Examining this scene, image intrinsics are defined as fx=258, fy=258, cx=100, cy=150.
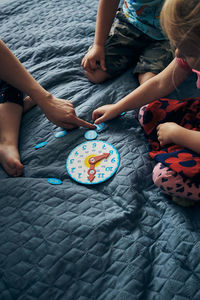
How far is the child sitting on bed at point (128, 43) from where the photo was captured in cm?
90

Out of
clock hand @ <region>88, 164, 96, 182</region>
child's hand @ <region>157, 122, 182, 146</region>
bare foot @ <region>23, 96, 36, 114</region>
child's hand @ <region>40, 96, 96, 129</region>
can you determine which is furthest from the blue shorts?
child's hand @ <region>157, 122, 182, 146</region>

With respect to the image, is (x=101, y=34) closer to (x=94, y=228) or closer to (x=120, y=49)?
(x=120, y=49)

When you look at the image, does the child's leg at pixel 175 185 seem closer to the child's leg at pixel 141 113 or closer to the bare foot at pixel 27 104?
the child's leg at pixel 141 113

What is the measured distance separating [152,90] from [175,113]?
0.10 meters

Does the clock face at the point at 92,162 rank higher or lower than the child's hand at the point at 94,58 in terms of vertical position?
lower

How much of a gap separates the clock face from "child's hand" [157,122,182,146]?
0.43ft

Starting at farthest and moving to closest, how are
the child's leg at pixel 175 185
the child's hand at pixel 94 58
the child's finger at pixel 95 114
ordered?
the child's hand at pixel 94 58 < the child's finger at pixel 95 114 < the child's leg at pixel 175 185

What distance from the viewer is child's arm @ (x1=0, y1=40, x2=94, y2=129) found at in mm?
781

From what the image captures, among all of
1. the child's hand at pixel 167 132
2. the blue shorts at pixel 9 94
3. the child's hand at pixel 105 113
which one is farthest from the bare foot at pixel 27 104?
the child's hand at pixel 167 132

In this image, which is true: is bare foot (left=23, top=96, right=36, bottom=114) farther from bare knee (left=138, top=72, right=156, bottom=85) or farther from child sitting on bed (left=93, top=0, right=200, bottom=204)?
bare knee (left=138, top=72, right=156, bottom=85)

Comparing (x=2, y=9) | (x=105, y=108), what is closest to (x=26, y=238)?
(x=105, y=108)

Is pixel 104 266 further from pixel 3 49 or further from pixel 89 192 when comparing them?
pixel 3 49

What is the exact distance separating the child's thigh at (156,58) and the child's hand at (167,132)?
28 centimetres

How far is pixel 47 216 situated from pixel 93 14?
39.3 inches
